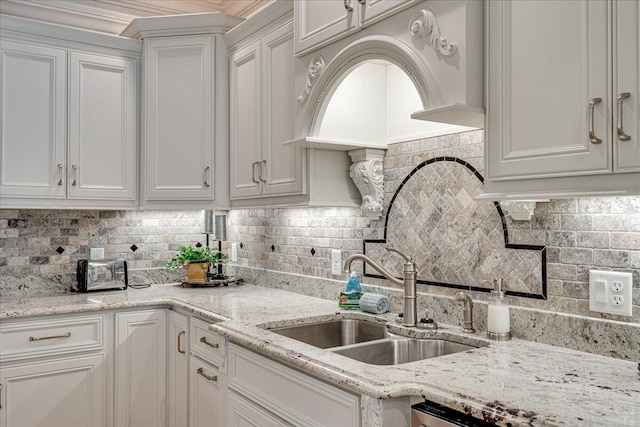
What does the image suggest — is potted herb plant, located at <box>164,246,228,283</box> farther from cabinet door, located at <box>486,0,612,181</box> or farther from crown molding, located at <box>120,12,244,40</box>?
cabinet door, located at <box>486,0,612,181</box>

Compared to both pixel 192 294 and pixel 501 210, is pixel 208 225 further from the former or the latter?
pixel 501 210

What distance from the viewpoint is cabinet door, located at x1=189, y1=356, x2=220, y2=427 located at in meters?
2.40

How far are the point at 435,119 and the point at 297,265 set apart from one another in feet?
4.86

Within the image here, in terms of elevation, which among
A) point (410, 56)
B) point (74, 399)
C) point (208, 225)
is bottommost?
point (74, 399)

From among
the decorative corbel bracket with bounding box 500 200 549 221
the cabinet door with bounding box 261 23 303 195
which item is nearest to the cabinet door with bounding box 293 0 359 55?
the cabinet door with bounding box 261 23 303 195

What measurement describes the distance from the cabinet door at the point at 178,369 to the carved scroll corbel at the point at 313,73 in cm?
128

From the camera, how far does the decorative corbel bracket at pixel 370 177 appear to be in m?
2.38

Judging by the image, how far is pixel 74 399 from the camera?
2.65m

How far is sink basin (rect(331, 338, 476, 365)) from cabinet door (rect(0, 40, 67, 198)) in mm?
2020

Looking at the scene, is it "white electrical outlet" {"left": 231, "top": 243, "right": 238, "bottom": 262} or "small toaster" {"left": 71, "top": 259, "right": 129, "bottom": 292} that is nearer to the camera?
"small toaster" {"left": 71, "top": 259, "right": 129, "bottom": 292}

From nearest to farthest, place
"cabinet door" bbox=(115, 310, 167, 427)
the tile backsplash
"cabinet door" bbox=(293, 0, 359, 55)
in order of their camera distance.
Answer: the tile backsplash
"cabinet door" bbox=(293, 0, 359, 55)
"cabinet door" bbox=(115, 310, 167, 427)

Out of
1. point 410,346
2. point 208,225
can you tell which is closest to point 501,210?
point 410,346

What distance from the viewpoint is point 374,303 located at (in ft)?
7.21

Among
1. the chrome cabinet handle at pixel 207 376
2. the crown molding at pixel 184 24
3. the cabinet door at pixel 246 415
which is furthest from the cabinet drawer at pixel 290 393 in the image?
the crown molding at pixel 184 24
